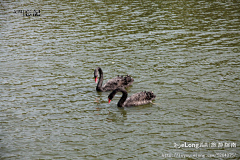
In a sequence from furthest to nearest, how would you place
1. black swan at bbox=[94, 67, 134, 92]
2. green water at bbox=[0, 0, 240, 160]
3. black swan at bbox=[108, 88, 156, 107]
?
black swan at bbox=[94, 67, 134, 92] → black swan at bbox=[108, 88, 156, 107] → green water at bbox=[0, 0, 240, 160]

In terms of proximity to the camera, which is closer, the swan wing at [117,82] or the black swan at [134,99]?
the black swan at [134,99]

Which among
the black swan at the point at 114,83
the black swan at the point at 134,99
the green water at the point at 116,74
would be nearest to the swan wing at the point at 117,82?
the black swan at the point at 114,83

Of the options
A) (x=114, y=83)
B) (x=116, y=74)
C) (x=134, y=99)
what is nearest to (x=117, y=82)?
(x=114, y=83)

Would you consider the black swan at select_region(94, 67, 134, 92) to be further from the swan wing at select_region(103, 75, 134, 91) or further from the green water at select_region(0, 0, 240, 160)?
the green water at select_region(0, 0, 240, 160)

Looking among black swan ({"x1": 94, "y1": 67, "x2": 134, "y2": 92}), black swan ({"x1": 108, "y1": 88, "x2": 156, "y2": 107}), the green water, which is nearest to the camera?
the green water

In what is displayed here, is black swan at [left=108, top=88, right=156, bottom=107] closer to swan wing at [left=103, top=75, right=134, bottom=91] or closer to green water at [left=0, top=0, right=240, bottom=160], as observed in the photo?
green water at [left=0, top=0, right=240, bottom=160]

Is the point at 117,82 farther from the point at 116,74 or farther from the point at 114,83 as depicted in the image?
the point at 116,74

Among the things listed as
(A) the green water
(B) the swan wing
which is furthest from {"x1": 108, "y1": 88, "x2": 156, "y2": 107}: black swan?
(B) the swan wing

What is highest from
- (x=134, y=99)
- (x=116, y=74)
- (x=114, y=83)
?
(x=116, y=74)

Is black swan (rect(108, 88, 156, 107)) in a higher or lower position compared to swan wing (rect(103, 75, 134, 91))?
lower

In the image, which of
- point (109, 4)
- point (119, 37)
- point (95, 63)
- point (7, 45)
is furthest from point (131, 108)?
point (109, 4)

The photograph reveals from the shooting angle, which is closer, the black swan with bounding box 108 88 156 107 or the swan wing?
the black swan with bounding box 108 88 156 107

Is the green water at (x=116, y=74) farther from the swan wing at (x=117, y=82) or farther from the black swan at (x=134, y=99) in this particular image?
the swan wing at (x=117, y=82)

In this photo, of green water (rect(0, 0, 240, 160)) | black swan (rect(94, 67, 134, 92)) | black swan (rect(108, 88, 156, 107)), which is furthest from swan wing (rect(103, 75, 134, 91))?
black swan (rect(108, 88, 156, 107))
